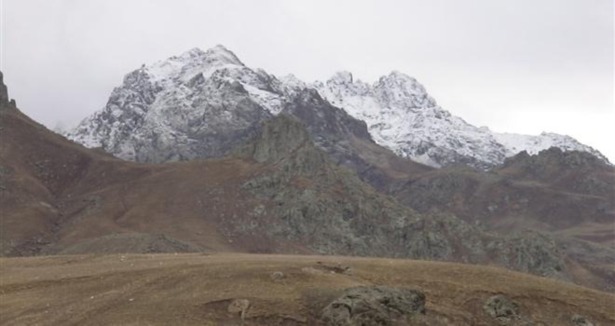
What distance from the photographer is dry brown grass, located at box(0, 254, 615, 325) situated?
1185 inches

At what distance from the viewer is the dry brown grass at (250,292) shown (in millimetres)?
30094

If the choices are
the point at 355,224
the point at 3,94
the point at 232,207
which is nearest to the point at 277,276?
the point at 232,207

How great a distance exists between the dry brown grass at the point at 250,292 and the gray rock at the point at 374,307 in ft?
2.35

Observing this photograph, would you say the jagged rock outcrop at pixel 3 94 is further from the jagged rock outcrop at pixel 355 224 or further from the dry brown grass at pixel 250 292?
the dry brown grass at pixel 250 292

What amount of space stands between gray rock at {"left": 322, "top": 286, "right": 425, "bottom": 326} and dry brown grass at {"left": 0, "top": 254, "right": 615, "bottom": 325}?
0.72m

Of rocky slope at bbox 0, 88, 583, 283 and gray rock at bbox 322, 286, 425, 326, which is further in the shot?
rocky slope at bbox 0, 88, 583, 283

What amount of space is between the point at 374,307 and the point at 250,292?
5987 millimetres

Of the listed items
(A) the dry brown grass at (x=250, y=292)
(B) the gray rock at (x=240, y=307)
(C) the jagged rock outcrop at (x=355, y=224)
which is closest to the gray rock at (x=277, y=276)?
(A) the dry brown grass at (x=250, y=292)

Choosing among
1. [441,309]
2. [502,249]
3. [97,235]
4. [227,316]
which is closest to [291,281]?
[227,316]

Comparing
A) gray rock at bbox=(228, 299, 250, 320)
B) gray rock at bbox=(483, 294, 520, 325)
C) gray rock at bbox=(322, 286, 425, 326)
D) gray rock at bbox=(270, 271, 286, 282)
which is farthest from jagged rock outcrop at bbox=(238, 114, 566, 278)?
gray rock at bbox=(228, 299, 250, 320)

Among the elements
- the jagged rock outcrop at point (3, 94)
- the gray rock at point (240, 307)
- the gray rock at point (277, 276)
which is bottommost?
the gray rock at point (240, 307)

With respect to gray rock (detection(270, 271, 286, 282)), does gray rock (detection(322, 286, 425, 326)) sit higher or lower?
lower

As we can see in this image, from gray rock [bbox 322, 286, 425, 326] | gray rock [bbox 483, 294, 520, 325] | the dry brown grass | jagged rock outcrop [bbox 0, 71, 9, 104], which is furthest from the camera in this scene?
jagged rock outcrop [bbox 0, 71, 9, 104]

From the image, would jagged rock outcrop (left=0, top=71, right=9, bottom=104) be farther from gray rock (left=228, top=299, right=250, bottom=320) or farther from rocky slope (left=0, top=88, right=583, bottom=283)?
gray rock (left=228, top=299, right=250, bottom=320)
